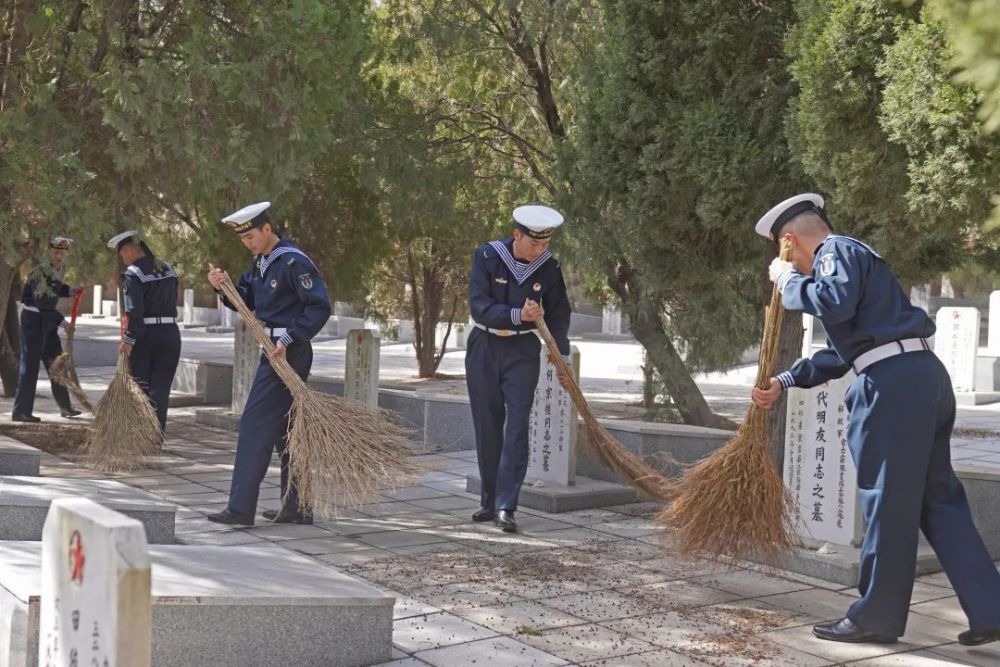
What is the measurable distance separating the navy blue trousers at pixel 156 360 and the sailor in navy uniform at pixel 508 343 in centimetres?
332

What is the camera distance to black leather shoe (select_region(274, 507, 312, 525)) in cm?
681

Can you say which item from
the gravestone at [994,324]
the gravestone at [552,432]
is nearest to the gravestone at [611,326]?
the gravestone at [994,324]

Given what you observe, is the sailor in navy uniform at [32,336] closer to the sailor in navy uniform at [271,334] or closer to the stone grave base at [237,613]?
the sailor in navy uniform at [271,334]

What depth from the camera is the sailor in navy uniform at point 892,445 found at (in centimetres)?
469

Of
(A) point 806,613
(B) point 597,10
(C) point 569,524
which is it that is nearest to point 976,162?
(A) point 806,613

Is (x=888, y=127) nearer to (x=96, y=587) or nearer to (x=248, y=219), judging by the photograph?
(x=248, y=219)

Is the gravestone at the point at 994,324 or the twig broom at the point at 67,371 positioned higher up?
the gravestone at the point at 994,324

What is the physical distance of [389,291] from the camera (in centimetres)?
1919

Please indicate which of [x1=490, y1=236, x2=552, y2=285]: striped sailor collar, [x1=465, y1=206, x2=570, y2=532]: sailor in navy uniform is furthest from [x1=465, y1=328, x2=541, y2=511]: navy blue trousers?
[x1=490, y1=236, x2=552, y2=285]: striped sailor collar

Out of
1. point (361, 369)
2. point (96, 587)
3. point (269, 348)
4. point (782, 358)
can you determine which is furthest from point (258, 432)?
point (96, 587)

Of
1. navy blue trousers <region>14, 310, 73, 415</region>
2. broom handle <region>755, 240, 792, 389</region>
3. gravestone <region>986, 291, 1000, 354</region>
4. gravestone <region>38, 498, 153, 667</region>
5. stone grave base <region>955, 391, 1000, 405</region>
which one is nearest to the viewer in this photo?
gravestone <region>38, 498, 153, 667</region>

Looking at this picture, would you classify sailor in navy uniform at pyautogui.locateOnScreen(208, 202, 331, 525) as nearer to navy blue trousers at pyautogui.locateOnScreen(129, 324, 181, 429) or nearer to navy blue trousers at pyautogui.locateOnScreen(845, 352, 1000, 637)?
navy blue trousers at pyautogui.locateOnScreen(129, 324, 181, 429)

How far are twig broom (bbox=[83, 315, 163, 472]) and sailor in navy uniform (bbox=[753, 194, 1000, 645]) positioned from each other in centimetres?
547

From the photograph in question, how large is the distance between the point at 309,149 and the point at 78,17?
189 centimetres
